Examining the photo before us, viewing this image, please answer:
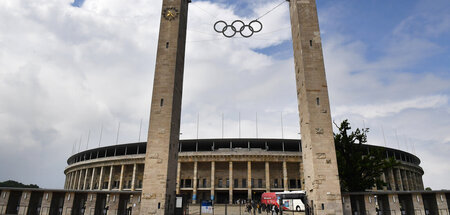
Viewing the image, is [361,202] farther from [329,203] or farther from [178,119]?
[178,119]

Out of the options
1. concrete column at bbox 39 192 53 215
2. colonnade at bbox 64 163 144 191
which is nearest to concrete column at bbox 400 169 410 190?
colonnade at bbox 64 163 144 191

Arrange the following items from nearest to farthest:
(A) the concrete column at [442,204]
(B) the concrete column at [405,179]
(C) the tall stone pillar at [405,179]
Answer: (A) the concrete column at [442,204] → (C) the tall stone pillar at [405,179] → (B) the concrete column at [405,179]

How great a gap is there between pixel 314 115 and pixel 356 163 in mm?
12198

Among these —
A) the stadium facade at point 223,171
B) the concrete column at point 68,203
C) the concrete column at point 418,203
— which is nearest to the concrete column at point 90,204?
the concrete column at point 68,203

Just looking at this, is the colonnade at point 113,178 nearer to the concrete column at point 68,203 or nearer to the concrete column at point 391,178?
the concrete column at point 68,203

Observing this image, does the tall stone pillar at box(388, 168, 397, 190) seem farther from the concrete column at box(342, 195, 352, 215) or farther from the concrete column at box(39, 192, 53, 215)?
the concrete column at box(39, 192, 53, 215)

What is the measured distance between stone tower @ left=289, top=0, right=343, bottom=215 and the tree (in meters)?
8.98

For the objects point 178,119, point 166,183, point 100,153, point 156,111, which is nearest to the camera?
point 166,183

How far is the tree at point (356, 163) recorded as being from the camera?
116 feet

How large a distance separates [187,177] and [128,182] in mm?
16239

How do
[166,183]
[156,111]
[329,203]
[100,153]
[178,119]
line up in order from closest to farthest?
[329,203] → [166,183] → [156,111] → [178,119] → [100,153]

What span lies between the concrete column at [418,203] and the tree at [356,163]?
26.0ft

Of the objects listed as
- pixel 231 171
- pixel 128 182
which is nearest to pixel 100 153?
pixel 128 182

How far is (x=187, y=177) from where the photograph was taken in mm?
63094
